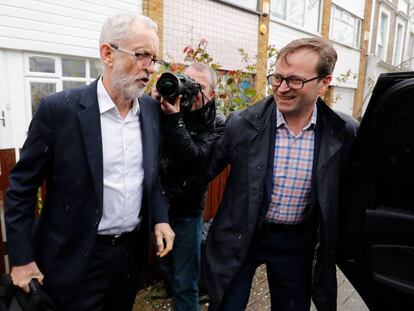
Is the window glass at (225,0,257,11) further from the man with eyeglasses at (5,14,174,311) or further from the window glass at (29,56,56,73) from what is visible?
the man with eyeglasses at (5,14,174,311)

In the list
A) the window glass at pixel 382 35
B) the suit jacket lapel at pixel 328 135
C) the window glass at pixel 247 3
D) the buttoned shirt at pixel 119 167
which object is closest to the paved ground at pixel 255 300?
the buttoned shirt at pixel 119 167

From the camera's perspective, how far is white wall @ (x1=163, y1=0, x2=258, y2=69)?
26.4 ft

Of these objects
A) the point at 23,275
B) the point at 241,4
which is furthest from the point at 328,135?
the point at 241,4

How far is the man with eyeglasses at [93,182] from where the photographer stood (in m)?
1.61

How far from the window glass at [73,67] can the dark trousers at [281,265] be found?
19.2 feet

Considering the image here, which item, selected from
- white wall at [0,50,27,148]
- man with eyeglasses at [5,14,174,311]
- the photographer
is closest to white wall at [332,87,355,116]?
white wall at [0,50,27,148]

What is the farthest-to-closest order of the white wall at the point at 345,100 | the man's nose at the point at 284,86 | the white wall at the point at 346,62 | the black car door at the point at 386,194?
the white wall at the point at 345,100 < the white wall at the point at 346,62 < the man's nose at the point at 284,86 < the black car door at the point at 386,194

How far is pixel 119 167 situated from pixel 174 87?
1.81 ft

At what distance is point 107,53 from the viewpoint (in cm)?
177

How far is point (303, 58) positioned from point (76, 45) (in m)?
5.71

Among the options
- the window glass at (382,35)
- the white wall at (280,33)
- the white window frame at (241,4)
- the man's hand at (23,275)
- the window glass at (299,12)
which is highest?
the window glass at (382,35)

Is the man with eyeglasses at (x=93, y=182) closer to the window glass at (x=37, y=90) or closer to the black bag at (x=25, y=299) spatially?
the black bag at (x=25, y=299)

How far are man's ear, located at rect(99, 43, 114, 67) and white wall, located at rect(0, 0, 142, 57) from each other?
4.63 m

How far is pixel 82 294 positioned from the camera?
1789mm
